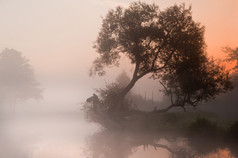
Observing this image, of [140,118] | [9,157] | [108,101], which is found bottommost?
[9,157]

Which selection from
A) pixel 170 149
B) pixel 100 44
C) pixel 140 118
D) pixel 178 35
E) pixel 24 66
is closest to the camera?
pixel 170 149

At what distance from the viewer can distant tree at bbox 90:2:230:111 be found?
2642 cm

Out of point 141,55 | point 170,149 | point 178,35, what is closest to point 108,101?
point 141,55

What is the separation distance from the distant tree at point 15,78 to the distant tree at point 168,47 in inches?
2031

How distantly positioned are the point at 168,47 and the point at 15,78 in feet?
192

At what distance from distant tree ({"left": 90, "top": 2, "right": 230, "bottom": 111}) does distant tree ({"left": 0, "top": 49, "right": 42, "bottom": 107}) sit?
51.6 meters

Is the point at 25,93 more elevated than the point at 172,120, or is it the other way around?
the point at 25,93

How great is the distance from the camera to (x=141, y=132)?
27.9 meters

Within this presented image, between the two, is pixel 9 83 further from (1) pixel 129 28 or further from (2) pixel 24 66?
(1) pixel 129 28

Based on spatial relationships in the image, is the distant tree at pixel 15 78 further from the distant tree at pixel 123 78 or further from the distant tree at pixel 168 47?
the distant tree at pixel 168 47

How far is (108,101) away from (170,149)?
15.7 metres

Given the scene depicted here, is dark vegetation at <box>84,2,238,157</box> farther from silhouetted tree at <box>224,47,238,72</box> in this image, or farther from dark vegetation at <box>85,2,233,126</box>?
silhouetted tree at <box>224,47,238,72</box>

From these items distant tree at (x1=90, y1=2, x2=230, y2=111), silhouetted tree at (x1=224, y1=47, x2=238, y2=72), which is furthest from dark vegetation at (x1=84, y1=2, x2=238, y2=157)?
silhouetted tree at (x1=224, y1=47, x2=238, y2=72)

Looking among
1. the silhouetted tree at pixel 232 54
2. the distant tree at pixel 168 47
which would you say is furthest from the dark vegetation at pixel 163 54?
the silhouetted tree at pixel 232 54
